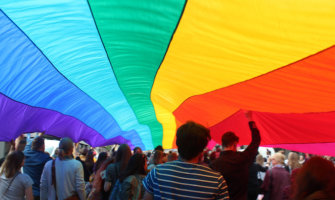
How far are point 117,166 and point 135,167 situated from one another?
52cm

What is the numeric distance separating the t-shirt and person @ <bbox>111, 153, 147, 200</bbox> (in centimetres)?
100

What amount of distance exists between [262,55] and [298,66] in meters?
0.33

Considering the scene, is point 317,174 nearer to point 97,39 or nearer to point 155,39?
point 155,39

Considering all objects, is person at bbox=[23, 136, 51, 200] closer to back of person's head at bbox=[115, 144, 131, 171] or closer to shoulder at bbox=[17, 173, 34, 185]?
shoulder at bbox=[17, 173, 34, 185]

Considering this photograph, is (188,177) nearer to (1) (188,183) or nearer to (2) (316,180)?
(1) (188,183)

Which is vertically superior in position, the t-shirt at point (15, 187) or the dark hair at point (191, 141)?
the dark hair at point (191, 141)

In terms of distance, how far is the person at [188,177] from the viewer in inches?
81.2

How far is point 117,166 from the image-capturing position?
4.24m

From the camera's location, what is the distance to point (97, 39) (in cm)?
415

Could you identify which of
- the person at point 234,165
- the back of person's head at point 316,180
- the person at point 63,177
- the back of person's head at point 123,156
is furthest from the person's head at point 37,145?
the back of person's head at point 316,180

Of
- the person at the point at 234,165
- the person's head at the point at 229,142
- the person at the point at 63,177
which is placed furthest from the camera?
the person at the point at 63,177

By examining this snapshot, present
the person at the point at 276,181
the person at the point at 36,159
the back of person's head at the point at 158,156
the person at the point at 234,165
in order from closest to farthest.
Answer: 1. the person at the point at 234,165
2. the person at the point at 36,159
3. the person at the point at 276,181
4. the back of person's head at the point at 158,156

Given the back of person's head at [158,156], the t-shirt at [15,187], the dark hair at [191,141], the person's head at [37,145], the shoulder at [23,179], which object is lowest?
the t-shirt at [15,187]

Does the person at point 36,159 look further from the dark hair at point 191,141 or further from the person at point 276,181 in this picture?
the person at point 276,181
